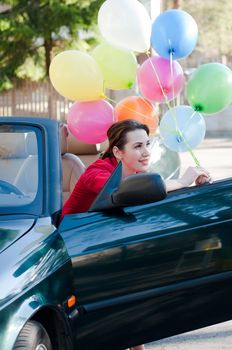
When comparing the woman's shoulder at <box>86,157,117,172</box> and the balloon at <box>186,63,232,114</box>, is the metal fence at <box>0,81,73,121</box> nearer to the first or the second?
the balloon at <box>186,63,232,114</box>

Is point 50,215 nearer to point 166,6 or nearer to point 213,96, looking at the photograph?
point 213,96

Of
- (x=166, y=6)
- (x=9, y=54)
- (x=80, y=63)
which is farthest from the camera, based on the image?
(x=166, y=6)

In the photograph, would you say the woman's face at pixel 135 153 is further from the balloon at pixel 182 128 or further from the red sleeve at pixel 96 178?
the balloon at pixel 182 128

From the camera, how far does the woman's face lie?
4680mm

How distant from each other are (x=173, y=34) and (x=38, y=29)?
19.0m

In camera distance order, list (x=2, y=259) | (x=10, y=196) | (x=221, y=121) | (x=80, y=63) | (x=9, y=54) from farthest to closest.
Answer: (x=221, y=121), (x=9, y=54), (x=80, y=63), (x=10, y=196), (x=2, y=259)

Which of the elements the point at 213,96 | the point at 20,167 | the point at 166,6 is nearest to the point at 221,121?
the point at 166,6

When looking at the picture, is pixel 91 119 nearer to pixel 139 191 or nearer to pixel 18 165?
pixel 18 165

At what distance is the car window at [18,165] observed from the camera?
409 centimetres

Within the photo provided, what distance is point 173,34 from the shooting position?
6449 millimetres

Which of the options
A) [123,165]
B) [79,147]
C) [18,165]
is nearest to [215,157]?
[79,147]

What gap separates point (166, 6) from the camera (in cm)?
3784

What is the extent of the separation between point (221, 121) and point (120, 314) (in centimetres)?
2932

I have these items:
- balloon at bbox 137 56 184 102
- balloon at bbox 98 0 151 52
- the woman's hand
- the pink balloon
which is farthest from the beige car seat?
the woman's hand
